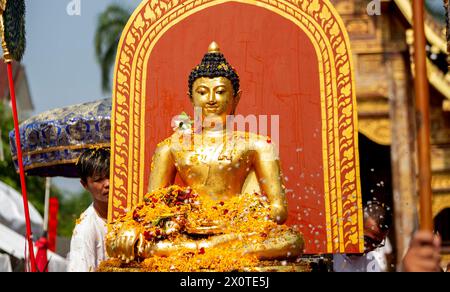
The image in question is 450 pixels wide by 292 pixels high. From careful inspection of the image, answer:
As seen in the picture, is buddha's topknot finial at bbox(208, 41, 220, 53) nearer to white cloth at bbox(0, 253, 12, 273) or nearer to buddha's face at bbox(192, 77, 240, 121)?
buddha's face at bbox(192, 77, 240, 121)

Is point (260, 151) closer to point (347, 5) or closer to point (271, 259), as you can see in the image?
point (271, 259)

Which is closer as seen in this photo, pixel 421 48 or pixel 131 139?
pixel 421 48

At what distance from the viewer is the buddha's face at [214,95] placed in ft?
17.7

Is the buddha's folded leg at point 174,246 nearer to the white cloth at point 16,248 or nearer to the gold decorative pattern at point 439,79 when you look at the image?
the white cloth at point 16,248

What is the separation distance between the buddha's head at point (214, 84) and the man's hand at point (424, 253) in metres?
2.62

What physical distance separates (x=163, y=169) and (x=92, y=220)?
74 cm

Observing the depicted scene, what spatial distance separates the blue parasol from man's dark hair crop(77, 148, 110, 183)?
2.14 feet

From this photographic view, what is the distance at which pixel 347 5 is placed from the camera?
10234 mm

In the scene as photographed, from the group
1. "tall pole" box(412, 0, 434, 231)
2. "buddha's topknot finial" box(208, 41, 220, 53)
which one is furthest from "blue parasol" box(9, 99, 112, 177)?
"tall pole" box(412, 0, 434, 231)

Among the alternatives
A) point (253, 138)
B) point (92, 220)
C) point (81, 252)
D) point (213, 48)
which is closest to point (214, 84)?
point (213, 48)

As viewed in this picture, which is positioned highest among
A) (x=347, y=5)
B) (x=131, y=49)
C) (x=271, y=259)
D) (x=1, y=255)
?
(x=347, y=5)

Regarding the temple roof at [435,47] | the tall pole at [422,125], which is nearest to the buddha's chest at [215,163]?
the tall pole at [422,125]

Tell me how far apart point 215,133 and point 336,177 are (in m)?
0.87
